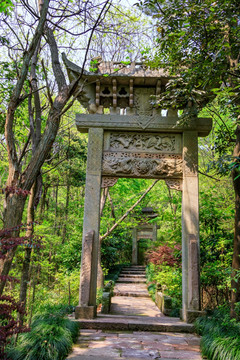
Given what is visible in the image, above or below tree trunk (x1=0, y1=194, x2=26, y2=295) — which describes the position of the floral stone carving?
above

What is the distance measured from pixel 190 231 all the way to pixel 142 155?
72.5 inches

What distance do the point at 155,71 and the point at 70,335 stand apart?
5.13m

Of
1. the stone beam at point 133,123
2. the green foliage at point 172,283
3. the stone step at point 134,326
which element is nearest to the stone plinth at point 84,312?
the stone step at point 134,326

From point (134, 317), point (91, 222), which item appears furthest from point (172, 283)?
point (91, 222)

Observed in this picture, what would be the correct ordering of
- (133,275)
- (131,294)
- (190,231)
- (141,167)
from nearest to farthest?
(190,231) < (141,167) < (131,294) < (133,275)

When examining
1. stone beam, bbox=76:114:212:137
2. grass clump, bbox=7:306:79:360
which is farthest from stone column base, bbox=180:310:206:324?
stone beam, bbox=76:114:212:137

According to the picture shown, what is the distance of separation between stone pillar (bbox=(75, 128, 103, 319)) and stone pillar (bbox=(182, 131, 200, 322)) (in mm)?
1712

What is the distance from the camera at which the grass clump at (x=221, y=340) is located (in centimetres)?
319

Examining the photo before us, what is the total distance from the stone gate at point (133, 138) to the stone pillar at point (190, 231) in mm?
20

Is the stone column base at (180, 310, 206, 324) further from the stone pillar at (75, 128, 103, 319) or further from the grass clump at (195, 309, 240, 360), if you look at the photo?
the stone pillar at (75, 128, 103, 319)

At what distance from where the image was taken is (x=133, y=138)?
6.29 metres

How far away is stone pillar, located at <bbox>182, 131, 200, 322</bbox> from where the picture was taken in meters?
5.32

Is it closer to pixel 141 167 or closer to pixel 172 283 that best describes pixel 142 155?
pixel 141 167

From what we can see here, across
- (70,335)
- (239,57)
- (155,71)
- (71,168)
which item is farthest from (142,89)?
(71,168)
